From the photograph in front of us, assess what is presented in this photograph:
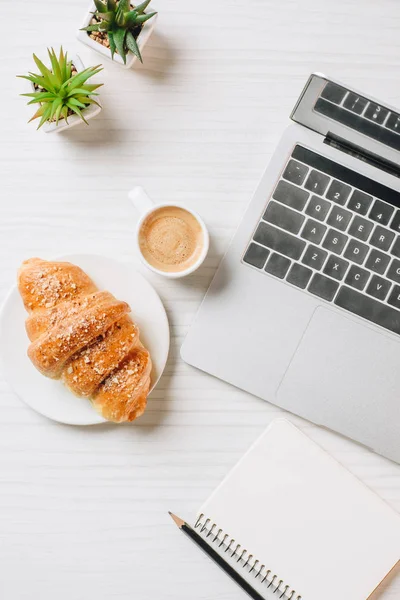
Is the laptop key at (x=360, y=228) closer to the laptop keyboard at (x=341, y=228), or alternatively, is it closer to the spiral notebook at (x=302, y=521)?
the laptop keyboard at (x=341, y=228)

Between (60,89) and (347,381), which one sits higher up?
(60,89)

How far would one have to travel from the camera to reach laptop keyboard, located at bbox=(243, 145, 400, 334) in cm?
85

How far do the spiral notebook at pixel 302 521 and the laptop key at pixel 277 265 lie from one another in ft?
0.76

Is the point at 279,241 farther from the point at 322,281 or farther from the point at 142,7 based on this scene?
the point at 142,7

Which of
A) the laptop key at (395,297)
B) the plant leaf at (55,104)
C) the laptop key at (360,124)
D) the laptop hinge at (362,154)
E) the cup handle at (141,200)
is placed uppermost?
the laptop key at (360,124)

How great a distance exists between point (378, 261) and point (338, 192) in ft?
0.39

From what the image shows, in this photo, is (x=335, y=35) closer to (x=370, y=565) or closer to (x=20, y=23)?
(x=20, y=23)

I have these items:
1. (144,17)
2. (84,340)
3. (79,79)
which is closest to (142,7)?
(144,17)

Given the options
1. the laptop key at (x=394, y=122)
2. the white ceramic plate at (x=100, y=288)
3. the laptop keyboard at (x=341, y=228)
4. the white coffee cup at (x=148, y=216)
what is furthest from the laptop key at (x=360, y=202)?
the white ceramic plate at (x=100, y=288)

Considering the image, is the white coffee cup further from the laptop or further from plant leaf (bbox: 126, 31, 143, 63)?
plant leaf (bbox: 126, 31, 143, 63)

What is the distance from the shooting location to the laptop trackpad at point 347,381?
87 centimetres

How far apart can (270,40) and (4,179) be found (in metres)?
0.48

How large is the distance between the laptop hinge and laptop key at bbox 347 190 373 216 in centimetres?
5

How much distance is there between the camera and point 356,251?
85 cm
